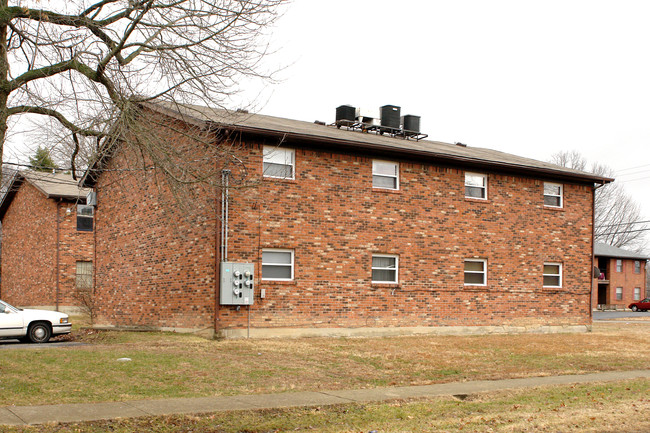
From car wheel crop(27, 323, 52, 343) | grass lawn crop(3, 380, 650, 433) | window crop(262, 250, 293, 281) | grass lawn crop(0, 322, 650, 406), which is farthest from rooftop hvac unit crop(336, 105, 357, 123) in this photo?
grass lawn crop(3, 380, 650, 433)

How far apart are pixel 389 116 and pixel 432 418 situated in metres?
19.0

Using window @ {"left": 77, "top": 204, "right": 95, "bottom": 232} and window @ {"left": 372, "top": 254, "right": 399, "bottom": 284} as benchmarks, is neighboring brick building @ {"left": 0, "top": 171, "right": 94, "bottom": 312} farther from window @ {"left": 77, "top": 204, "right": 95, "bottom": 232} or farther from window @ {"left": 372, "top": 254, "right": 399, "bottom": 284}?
window @ {"left": 372, "top": 254, "right": 399, "bottom": 284}

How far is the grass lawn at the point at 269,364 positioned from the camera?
11461 mm

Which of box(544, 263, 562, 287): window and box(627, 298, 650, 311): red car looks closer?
box(544, 263, 562, 287): window

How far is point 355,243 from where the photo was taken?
21.7 meters

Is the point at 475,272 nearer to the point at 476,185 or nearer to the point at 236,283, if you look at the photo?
the point at 476,185

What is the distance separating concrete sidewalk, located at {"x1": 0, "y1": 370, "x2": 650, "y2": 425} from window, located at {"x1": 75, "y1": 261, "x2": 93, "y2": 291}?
2623cm

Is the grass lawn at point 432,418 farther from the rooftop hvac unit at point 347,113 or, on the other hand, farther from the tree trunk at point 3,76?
the rooftop hvac unit at point 347,113

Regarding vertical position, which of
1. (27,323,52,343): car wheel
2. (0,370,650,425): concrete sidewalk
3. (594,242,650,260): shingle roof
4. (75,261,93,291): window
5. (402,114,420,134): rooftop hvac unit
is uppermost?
(402,114,420,134): rooftop hvac unit

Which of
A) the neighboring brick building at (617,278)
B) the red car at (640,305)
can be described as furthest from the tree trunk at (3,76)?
the red car at (640,305)

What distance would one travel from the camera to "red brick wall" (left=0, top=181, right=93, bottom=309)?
3584 centimetres

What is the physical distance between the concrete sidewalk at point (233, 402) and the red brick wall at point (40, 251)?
1019 inches

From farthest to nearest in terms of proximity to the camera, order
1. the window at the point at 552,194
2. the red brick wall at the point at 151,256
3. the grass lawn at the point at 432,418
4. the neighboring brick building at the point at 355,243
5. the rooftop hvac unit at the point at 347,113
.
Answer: the rooftop hvac unit at the point at 347,113
the window at the point at 552,194
the neighboring brick building at the point at 355,243
the red brick wall at the point at 151,256
the grass lawn at the point at 432,418

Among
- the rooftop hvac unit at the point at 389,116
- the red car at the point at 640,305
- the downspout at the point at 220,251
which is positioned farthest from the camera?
the red car at the point at 640,305
